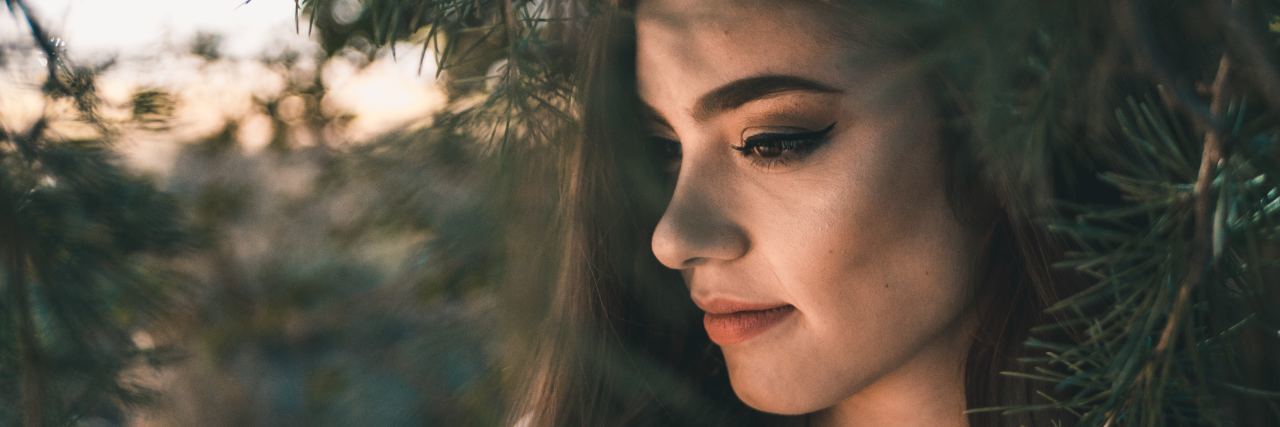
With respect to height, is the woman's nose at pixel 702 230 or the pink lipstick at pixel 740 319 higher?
the woman's nose at pixel 702 230

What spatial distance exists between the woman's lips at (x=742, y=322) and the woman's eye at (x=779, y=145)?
7.0 inches

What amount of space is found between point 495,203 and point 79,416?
2.34 ft

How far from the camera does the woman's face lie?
1213 mm

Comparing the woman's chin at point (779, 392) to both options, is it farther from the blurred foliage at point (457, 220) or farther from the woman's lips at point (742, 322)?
the blurred foliage at point (457, 220)

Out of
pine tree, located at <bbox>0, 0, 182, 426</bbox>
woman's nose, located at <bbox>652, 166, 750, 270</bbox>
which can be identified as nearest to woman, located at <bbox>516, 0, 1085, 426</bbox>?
woman's nose, located at <bbox>652, 166, 750, 270</bbox>

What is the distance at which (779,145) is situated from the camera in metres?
1.25

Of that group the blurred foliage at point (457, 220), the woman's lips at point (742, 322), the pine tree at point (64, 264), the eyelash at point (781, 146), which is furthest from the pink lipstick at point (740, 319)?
the pine tree at point (64, 264)

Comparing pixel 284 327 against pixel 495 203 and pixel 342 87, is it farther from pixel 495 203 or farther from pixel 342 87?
pixel 495 203

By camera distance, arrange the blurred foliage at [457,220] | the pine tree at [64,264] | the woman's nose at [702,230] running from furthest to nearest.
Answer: the woman's nose at [702,230] → the pine tree at [64,264] → the blurred foliage at [457,220]

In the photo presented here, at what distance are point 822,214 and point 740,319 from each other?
180 mm

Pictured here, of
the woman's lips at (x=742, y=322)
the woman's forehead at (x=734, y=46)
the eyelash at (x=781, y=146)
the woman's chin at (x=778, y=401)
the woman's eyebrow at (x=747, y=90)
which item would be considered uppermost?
the woman's forehead at (x=734, y=46)

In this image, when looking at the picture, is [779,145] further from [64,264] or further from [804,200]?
[64,264]

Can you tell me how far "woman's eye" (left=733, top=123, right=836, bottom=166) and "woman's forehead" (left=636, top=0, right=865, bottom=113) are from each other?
0.23 feet

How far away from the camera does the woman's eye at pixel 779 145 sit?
4.06ft
